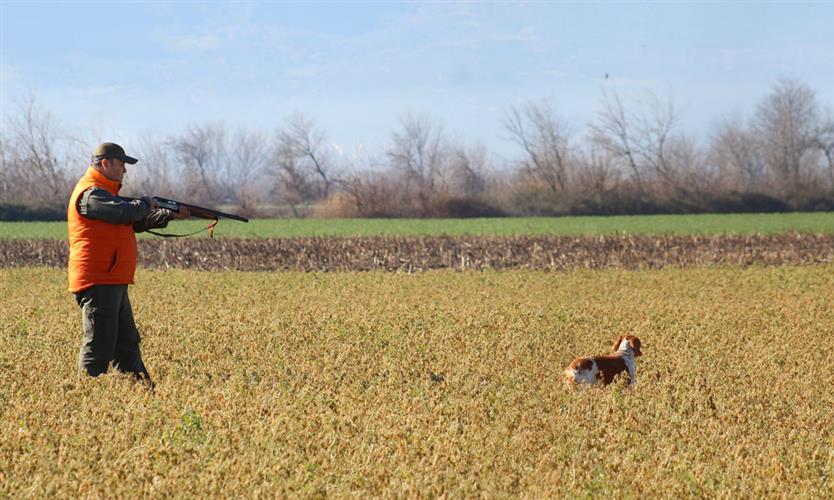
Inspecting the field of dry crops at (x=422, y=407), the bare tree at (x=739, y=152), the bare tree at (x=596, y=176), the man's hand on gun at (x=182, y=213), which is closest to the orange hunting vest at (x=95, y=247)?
the man's hand on gun at (x=182, y=213)

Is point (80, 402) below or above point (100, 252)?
below

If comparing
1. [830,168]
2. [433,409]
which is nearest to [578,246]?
[433,409]

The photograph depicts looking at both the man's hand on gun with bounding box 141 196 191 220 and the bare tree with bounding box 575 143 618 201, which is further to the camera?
the bare tree with bounding box 575 143 618 201

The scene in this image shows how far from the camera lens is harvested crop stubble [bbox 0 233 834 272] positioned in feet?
82.2

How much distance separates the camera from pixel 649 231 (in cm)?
2852

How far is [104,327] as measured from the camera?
7.99 meters

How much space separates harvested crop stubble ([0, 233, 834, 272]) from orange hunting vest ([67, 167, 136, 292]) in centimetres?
1664

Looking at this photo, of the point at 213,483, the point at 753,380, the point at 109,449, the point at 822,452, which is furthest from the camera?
the point at 753,380

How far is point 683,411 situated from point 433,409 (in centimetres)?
203

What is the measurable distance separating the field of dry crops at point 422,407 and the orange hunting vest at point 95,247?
0.89m

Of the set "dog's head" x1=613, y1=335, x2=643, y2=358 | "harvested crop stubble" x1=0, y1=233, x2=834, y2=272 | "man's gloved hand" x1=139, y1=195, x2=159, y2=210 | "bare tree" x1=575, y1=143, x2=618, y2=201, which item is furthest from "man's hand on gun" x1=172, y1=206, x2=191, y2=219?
"bare tree" x1=575, y1=143, x2=618, y2=201

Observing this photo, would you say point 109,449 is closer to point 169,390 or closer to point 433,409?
point 169,390

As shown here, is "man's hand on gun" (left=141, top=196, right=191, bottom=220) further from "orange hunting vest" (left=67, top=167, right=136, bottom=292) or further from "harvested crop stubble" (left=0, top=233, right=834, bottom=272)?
"harvested crop stubble" (left=0, top=233, right=834, bottom=272)

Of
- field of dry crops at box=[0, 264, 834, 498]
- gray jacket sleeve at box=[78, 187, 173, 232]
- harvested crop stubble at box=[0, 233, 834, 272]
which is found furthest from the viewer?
harvested crop stubble at box=[0, 233, 834, 272]
